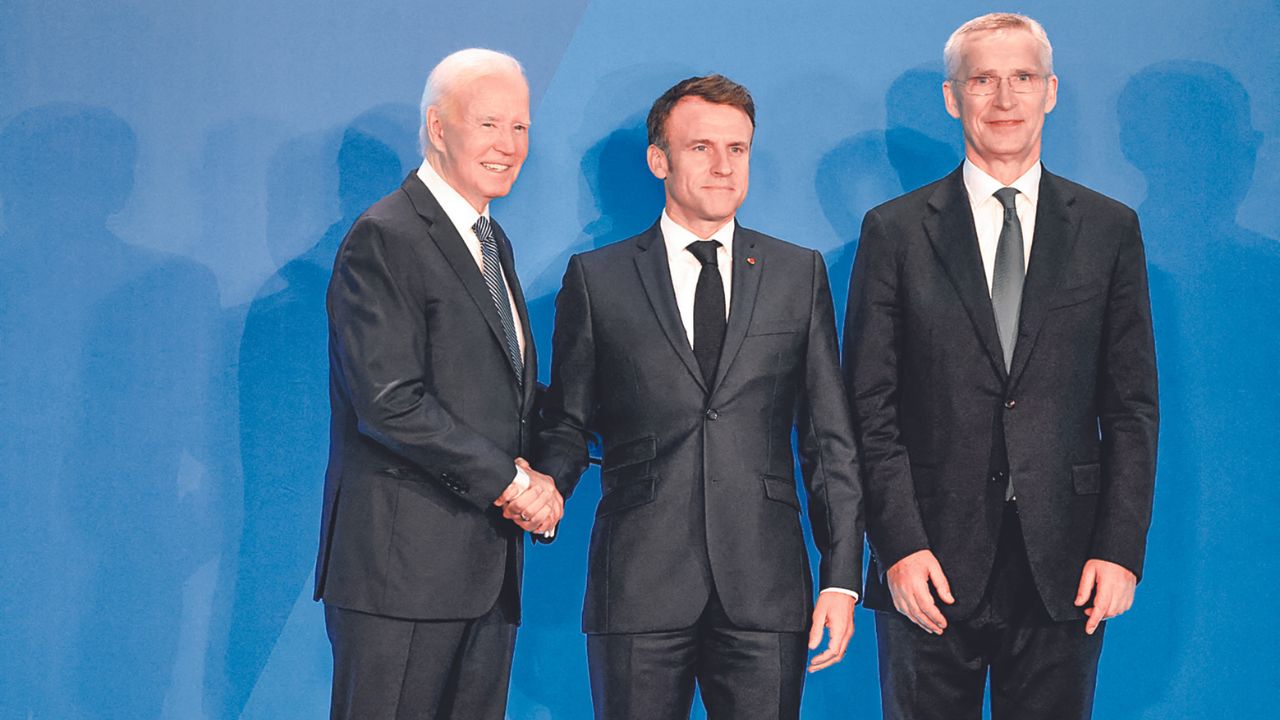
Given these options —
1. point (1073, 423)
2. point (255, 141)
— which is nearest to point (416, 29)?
point (255, 141)

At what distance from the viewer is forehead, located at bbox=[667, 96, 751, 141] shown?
282 cm

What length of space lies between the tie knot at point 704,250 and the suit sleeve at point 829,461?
248 mm

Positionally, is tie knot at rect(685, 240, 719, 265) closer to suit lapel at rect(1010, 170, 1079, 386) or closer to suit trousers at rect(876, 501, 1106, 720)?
suit lapel at rect(1010, 170, 1079, 386)

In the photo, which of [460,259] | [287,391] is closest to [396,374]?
[460,259]

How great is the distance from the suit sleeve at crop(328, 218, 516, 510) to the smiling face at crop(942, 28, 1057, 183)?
1.32 meters

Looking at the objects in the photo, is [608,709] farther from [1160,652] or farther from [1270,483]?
[1270,483]

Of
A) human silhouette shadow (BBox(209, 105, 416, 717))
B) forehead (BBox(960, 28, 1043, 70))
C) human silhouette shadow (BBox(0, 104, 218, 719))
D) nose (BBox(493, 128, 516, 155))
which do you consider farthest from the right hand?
human silhouette shadow (BBox(0, 104, 218, 719))

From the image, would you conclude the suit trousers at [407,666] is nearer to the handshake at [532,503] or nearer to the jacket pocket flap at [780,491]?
the handshake at [532,503]

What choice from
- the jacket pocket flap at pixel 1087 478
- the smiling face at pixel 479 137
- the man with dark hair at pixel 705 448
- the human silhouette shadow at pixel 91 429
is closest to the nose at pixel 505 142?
the smiling face at pixel 479 137

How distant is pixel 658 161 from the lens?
291 centimetres

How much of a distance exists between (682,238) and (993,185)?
72 cm

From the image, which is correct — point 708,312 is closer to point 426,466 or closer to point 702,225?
point 702,225

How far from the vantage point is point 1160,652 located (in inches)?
135

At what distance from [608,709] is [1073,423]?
1.17 metres
